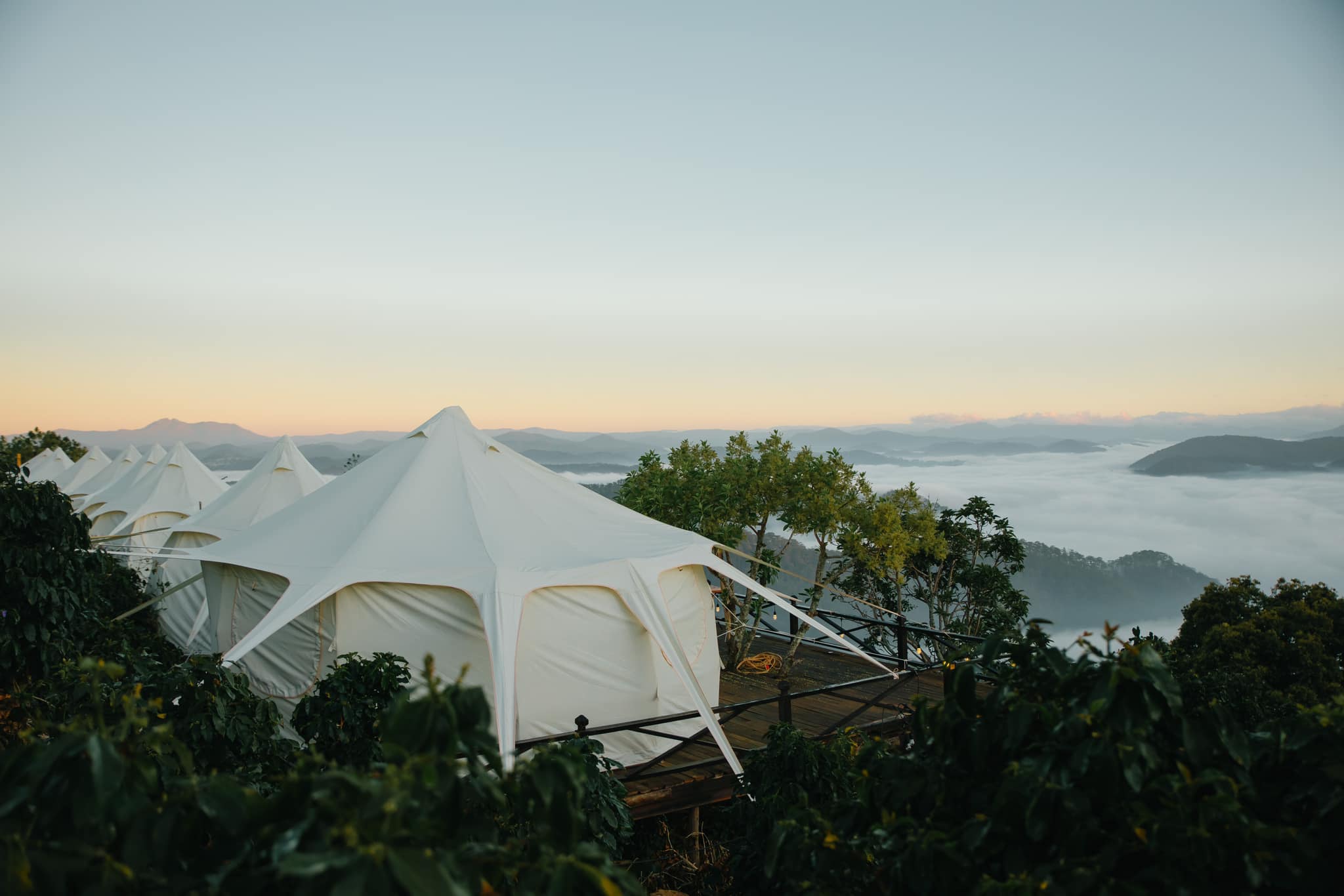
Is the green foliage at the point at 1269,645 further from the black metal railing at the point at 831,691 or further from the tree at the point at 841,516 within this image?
the tree at the point at 841,516

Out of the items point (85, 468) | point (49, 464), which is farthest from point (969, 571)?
point (49, 464)

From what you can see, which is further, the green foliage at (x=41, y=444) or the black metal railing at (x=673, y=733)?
the green foliage at (x=41, y=444)

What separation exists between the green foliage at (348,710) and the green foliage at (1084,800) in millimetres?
3701

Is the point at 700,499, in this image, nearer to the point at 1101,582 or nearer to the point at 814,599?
the point at 814,599

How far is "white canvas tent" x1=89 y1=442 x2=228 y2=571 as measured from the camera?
703 inches

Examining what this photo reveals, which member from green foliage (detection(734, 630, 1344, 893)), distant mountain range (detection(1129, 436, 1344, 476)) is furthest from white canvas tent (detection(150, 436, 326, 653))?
distant mountain range (detection(1129, 436, 1344, 476))

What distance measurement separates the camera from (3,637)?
23.7ft

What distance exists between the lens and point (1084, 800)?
2.00m

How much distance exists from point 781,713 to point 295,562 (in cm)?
521

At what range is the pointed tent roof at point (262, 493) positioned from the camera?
14.1m

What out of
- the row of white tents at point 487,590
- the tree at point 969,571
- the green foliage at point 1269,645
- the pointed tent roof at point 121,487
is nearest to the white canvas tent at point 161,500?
the pointed tent roof at point 121,487

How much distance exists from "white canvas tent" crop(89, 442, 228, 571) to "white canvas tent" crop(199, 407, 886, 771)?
36.3 feet

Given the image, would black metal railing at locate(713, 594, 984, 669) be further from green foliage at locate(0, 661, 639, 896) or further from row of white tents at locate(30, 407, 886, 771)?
green foliage at locate(0, 661, 639, 896)

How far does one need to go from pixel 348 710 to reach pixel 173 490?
55.0 ft
